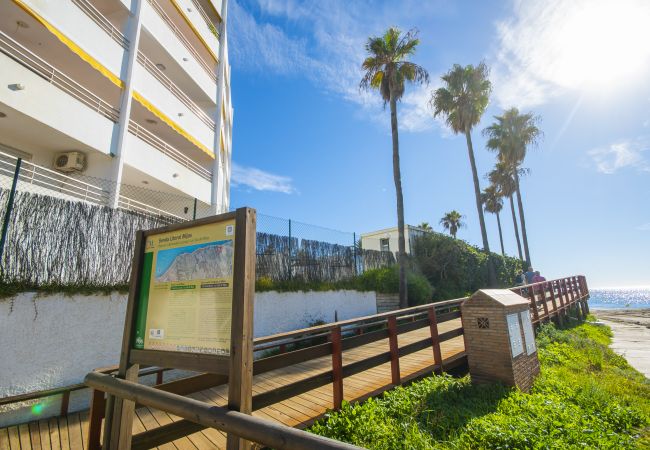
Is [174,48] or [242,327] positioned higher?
[174,48]

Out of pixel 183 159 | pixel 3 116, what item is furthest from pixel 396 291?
pixel 3 116

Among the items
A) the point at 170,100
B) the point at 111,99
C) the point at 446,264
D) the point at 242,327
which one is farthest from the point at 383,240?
the point at 242,327

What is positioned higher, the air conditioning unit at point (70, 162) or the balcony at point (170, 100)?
the balcony at point (170, 100)

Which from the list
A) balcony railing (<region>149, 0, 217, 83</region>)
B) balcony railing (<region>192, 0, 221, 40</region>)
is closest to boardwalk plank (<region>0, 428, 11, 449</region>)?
balcony railing (<region>149, 0, 217, 83</region>)

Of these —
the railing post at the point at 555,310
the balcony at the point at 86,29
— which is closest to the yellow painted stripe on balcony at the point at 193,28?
the balcony at the point at 86,29

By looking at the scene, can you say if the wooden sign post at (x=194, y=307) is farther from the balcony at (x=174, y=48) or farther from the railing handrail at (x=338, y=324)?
the balcony at (x=174, y=48)

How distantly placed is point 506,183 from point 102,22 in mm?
32254

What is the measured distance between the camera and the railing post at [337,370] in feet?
13.4

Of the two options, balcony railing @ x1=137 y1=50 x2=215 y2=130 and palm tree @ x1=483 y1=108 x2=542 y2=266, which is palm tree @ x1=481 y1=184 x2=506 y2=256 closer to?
palm tree @ x1=483 y1=108 x2=542 y2=266

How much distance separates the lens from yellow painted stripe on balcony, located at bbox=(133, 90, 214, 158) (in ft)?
35.2

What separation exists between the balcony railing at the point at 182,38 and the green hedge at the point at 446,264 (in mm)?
14690

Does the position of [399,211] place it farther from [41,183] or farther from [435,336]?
[41,183]

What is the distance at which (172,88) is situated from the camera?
1325 cm

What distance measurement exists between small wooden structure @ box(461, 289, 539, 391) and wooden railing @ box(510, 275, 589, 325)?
411 centimetres
